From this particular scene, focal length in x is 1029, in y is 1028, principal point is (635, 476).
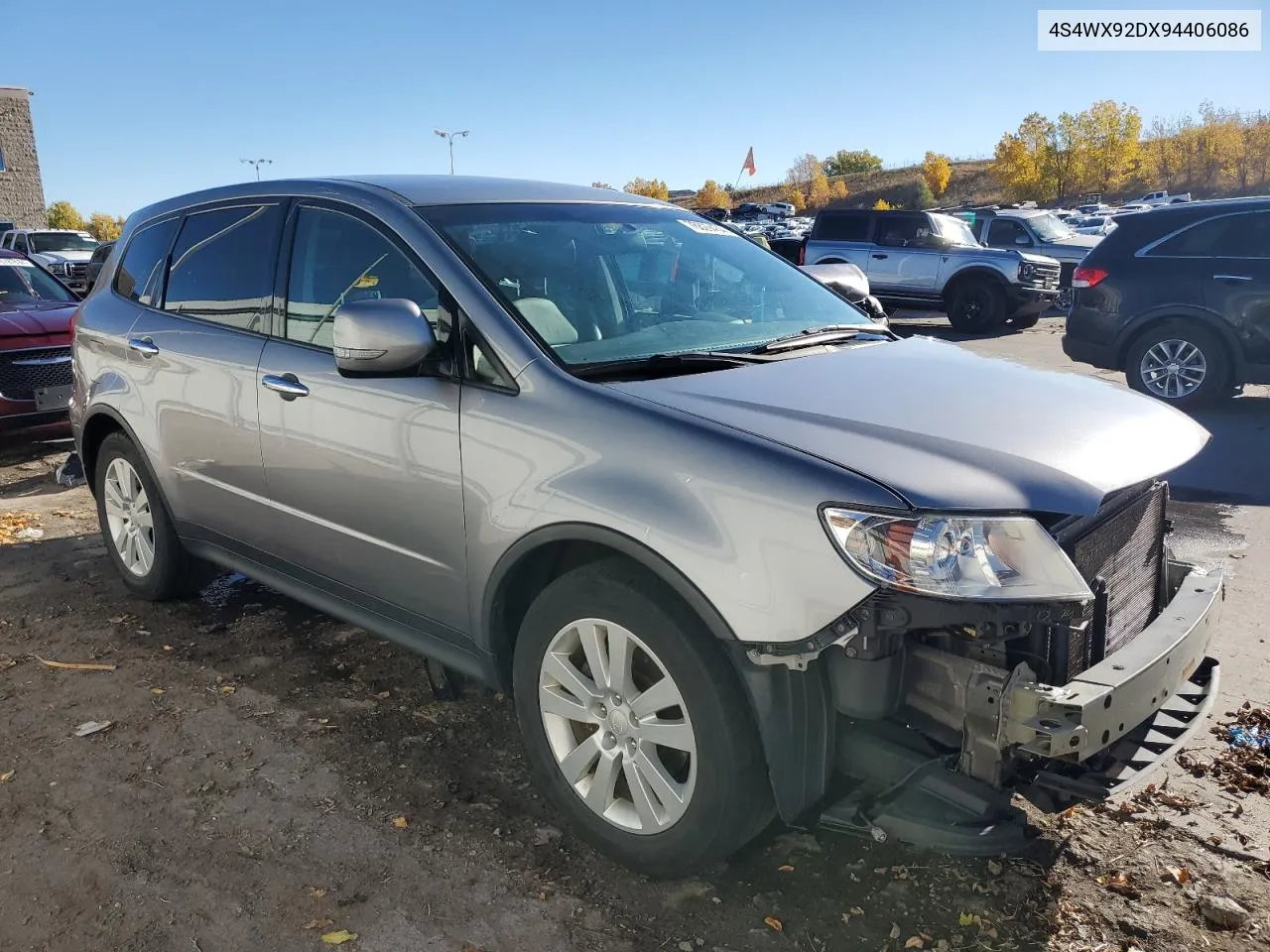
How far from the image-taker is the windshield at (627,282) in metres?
3.14

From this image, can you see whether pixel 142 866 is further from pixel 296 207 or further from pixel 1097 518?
pixel 1097 518

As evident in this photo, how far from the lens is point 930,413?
267 centimetres

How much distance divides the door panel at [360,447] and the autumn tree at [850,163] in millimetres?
121798

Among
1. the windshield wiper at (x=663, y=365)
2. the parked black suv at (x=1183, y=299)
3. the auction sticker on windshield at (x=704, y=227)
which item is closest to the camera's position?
the windshield wiper at (x=663, y=365)

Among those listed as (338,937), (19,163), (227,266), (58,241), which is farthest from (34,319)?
(19,163)

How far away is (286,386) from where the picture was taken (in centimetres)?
362

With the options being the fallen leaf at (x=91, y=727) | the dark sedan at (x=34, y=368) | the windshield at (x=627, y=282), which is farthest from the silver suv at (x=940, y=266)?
the fallen leaf at (x=91, y=727)

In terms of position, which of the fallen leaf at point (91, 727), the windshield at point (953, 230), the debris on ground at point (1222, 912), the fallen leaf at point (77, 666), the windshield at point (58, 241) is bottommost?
the debris on ground at point (1222, 912)

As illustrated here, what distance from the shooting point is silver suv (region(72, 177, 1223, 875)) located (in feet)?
7.44

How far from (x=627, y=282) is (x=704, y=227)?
0.82 m

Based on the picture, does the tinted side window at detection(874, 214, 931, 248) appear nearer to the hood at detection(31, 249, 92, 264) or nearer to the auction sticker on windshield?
the auction sticker on windshield

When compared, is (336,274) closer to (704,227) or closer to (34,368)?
(704,227)

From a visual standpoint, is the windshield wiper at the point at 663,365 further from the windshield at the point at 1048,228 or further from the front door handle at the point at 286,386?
the windshield at the point at 1048,228

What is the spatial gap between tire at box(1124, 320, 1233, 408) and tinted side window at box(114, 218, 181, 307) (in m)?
7.67
